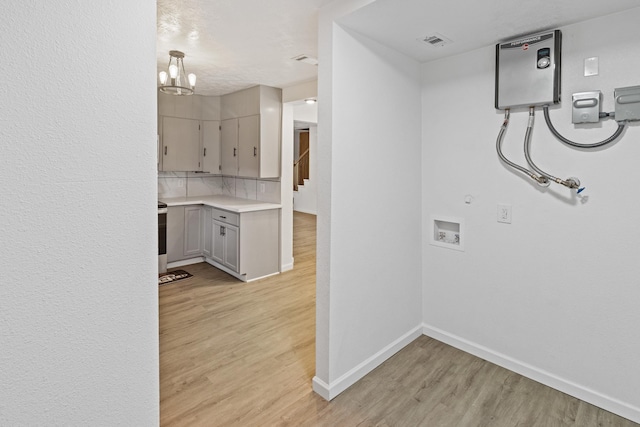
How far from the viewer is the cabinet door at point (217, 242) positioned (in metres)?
4.55

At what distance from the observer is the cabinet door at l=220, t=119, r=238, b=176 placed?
4.74 metres

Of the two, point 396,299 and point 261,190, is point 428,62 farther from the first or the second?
point 261,190

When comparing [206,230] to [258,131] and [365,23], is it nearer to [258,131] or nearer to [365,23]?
[258,131]

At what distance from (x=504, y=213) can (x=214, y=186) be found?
4363 mm

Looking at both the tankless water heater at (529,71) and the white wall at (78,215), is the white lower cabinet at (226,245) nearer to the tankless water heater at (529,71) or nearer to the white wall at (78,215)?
the tankless water heater at (529,71)

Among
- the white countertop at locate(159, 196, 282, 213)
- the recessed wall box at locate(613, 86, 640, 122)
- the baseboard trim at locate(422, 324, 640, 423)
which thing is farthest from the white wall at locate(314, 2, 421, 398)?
the white countertop at locate(159, 196, 282, 213)

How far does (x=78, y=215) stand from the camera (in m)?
0.88

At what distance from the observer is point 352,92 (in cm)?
218

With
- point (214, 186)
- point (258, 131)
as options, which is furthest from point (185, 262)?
point (258, 131)

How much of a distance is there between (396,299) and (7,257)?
7.72ft

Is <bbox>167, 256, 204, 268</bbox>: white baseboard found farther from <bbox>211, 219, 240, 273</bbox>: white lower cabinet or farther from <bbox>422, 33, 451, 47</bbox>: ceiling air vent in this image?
<bbox>422, 33, 451, 47</bbox>: ceiling air vent

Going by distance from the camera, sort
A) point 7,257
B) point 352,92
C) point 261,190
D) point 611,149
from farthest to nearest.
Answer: point 261,190 → point 352,92 → point 611,149 → point 7,257

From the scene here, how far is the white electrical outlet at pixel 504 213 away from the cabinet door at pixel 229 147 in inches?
133

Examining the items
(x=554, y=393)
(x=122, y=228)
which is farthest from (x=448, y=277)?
(x=122, y=228)
